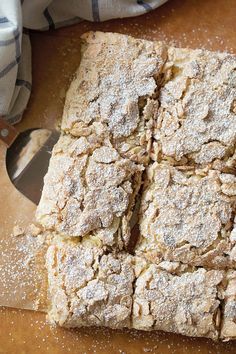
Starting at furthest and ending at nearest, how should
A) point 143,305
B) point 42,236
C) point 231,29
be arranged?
point 231,29
point 42,236
point 143,305

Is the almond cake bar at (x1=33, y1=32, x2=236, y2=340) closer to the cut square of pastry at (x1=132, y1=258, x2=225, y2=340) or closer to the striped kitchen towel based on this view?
the cut square of pastry at (x1=132, y1=258, x2=225, y2=340)

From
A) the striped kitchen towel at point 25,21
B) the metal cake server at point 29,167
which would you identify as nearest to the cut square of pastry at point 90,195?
the metal cake server at point 29,167

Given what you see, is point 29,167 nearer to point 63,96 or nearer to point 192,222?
point 63,96

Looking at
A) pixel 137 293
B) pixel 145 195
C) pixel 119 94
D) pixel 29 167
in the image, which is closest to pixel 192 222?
pixel 145 195

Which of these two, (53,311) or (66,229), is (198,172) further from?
(53,311)

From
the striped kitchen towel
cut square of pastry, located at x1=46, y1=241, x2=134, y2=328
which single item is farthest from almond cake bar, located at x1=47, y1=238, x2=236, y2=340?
the striped kitchen towel

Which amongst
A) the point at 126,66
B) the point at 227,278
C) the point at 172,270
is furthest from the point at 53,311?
the point at 126,66
